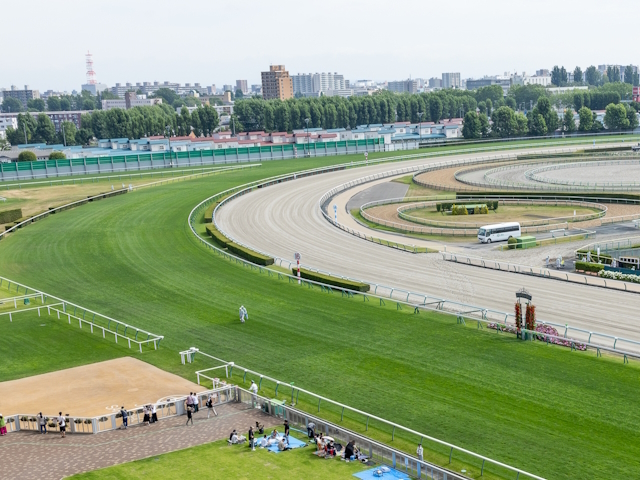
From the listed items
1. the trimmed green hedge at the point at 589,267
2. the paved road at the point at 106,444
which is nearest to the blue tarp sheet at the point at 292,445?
the paved road at the point at 106,444

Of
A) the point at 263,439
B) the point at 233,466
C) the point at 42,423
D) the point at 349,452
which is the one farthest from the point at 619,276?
the point at 42,423

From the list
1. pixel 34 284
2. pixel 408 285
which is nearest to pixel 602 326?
pixel 408 285

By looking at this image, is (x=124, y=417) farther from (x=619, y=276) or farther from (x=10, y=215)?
(x=10, y=215)

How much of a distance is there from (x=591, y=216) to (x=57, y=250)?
41.3 m

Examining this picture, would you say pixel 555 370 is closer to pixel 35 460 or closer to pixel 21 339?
pixel 35 460

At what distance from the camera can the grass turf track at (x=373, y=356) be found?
22.2 metres

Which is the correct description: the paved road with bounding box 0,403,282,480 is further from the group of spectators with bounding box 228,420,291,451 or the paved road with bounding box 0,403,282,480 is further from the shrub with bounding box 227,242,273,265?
the shrub with bounding box 227,242,273,265

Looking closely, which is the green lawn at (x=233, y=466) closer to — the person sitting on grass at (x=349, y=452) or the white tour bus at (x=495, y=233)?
the person sitting on grass at (x=349, y=452)

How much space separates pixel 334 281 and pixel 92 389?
1643cm

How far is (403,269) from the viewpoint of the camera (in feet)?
150

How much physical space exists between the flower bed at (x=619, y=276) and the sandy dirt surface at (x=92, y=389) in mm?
24924

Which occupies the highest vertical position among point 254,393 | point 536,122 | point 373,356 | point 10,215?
point 536,122

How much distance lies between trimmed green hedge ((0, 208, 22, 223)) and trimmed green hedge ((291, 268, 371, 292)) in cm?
3460

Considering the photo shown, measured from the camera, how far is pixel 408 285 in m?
41.9
